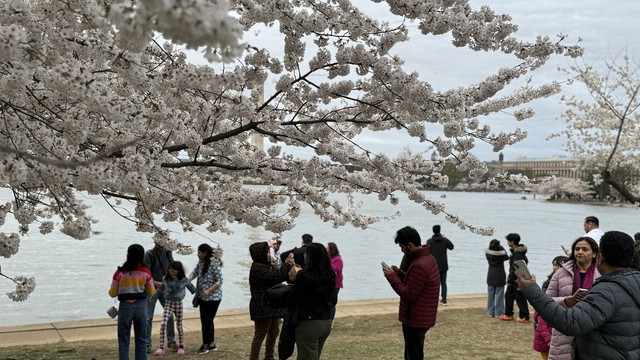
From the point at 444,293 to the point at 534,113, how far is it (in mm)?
7380

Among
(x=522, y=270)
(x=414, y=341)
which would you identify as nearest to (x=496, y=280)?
(x=414, y=341)

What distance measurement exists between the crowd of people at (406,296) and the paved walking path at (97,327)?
4.40ft

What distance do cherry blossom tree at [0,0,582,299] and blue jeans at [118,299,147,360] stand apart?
1.47m

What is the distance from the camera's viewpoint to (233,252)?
2470 centimetres

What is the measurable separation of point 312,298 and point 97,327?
5.69 m

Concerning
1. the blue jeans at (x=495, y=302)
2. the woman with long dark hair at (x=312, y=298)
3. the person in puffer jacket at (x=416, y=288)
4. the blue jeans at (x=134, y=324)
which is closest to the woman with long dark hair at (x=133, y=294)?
the blue jeans at (x=134, y=324)

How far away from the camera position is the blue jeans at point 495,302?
1121 centimetres

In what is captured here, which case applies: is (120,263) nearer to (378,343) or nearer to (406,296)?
(378,343)

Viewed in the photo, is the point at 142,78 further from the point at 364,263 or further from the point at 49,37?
the point at 364,263

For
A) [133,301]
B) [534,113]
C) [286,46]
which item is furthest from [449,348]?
[286,46]

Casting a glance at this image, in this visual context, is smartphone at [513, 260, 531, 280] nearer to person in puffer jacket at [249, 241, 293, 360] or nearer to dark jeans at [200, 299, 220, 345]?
person in puffer jacket at [249, 241, 293, 360]

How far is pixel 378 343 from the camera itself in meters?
8.85

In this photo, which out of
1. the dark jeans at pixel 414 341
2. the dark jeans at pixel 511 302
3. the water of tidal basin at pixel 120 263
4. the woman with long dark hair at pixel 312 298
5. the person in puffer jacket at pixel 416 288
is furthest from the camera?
the water of tidal basin at pixel 120 263

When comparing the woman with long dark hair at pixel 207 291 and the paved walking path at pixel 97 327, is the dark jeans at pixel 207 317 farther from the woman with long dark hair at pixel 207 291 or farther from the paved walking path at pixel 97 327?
the paved walking path at pixel 97 327
